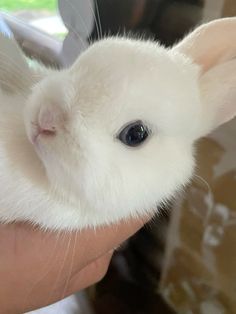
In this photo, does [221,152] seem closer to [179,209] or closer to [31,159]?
[179,209]

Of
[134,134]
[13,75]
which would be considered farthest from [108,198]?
[13,75]

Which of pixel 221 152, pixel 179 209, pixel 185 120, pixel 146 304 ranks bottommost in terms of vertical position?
pixel 146 304

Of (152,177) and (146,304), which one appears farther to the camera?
(146,304)

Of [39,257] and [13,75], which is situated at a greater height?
[13,75]

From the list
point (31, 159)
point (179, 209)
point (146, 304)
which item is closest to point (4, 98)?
point (31, 159)

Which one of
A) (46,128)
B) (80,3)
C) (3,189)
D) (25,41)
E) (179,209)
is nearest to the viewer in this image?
(46,128)

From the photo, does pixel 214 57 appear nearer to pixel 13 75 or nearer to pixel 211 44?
pixel 211 44

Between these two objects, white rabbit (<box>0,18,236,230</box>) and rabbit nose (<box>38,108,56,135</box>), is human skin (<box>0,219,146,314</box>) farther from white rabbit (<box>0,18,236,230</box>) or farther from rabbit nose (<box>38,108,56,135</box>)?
rabbit nose (<box>38,108,56,135</box>)
